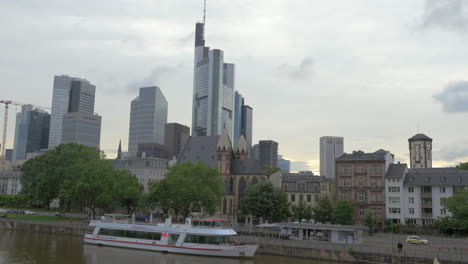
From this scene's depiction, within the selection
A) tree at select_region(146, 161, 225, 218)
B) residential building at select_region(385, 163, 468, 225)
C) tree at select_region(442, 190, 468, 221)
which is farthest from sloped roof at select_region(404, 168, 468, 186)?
tree at select_region(146, 161, 225, 218)

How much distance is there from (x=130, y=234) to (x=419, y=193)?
64.0m

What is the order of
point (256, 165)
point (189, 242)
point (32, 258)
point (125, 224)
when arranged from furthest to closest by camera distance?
point (256, 165)
point (125, 224)
point (189, 242)
point (32, 258)

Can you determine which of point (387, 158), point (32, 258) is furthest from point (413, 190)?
point (32, 258)

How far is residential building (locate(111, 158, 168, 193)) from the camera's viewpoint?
591 ft

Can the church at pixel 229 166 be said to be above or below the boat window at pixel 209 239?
above

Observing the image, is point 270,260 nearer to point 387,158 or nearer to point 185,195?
point 185,195

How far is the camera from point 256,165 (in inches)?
4889

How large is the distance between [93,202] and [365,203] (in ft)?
198

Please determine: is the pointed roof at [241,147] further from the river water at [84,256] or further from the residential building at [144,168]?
the river water at [84,256]

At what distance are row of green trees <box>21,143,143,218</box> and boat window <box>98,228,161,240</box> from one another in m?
16.2

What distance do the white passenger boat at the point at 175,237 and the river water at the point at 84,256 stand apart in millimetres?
1165

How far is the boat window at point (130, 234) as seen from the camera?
69.3m

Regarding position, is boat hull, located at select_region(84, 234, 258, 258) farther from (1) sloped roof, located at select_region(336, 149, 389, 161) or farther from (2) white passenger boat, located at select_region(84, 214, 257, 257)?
(1) sloped roof, located at select_region(336, 149, 389, 161)

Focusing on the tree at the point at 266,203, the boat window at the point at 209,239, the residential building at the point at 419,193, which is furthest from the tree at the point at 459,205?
the boat window at the point at 209,239
